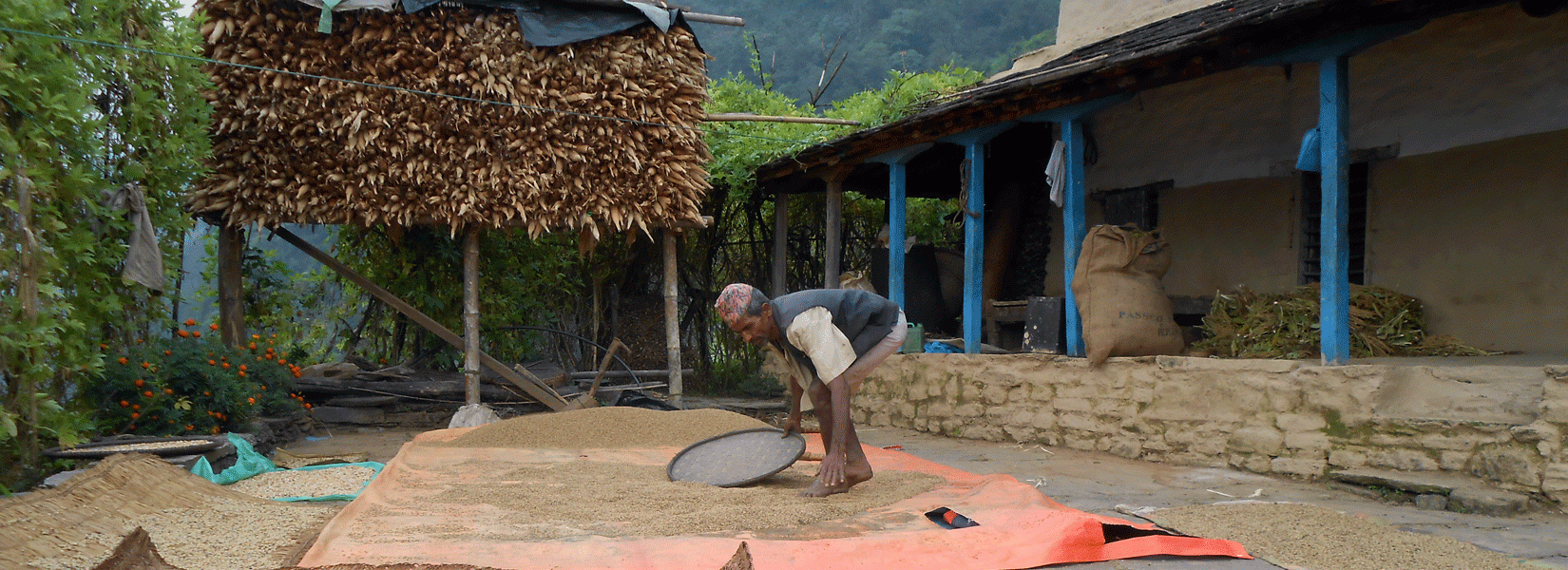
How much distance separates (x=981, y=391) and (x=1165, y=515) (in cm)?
339

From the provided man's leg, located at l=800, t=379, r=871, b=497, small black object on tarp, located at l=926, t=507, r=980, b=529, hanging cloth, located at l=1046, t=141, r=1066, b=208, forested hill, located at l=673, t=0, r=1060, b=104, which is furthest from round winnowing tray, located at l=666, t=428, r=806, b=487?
forested hill, located at l=673, t=0, r=1060, b=104

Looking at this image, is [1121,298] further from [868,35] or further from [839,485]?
[868,35]

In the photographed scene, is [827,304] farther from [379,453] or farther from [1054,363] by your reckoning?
[379,453]

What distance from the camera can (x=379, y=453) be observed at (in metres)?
6.57

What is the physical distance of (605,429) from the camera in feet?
20.2

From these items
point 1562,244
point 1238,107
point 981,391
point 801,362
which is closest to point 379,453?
point 801,362

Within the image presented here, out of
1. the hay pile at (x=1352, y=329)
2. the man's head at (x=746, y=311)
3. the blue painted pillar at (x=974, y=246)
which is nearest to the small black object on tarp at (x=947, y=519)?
the man's head at (x=746, y=311)

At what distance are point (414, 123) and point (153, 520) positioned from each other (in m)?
3.80

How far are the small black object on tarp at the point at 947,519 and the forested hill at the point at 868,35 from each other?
97.2ft

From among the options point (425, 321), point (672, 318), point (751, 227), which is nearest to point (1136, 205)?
point (672, 318)

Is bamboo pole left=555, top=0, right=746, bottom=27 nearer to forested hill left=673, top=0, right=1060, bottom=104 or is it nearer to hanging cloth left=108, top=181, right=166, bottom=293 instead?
hanging cloth left=108, top=181, right=166, bottom=293

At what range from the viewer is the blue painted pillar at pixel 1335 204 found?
488cm

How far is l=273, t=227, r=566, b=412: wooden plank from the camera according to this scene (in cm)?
766

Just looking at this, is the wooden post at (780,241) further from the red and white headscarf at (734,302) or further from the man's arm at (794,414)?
the red and white headscarf at (734,302)
